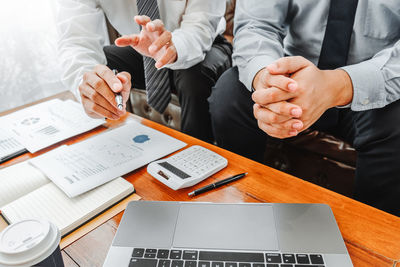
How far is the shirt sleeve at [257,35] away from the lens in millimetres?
785

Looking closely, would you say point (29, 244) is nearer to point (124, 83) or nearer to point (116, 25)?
point (124, 83)

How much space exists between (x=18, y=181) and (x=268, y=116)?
539 mm

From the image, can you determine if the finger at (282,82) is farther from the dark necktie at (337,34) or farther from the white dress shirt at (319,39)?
the dark necktie at (337,34)

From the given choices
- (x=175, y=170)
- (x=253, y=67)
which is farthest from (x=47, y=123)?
(x=253, y=67)

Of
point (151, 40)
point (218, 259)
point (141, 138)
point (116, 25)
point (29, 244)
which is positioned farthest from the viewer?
point (116, 25)

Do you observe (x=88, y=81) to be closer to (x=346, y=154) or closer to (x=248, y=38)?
(x=248, y=38)

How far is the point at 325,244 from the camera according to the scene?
1.40ft

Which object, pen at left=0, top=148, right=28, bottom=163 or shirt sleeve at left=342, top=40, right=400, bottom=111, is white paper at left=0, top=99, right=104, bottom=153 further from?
shirt sleeve at left=342, top=40, right=400, bottom=111

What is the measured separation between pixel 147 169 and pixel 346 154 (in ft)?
2.32

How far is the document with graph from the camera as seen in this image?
0.60 meters

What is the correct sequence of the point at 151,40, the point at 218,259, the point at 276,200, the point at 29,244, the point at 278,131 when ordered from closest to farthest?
the point at 29,244 < the point at 218,259 < the point at 276,200 < the point at 278,131 < the point at 151,40

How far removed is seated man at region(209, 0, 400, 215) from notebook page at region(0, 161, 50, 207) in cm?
50

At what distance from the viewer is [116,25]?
4.06 feet

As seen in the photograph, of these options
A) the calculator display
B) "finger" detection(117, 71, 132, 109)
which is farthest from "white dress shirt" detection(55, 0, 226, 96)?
the calculator display
